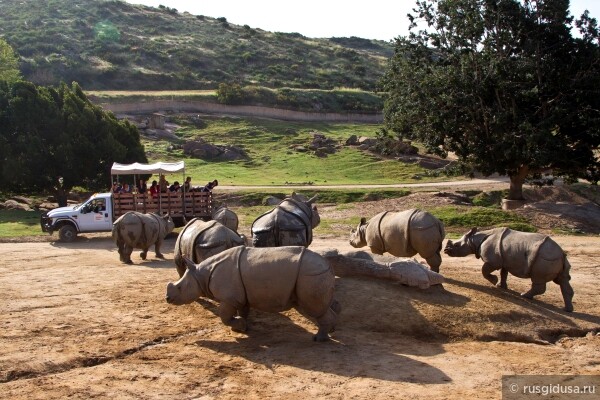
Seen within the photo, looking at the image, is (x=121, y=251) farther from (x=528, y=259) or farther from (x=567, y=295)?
(x=567, y=295)

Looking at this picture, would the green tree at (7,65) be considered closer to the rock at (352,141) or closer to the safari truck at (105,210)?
the rock at (352,141)

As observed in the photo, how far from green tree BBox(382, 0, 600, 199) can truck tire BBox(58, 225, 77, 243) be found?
16.2 meters

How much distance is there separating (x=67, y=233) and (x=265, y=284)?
668 inches

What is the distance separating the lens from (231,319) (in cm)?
1261

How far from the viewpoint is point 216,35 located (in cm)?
12488

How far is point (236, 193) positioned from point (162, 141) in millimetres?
19901

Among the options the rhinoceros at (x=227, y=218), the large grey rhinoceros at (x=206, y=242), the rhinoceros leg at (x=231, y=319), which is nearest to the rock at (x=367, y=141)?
the rhinoceros at (x=227, y=218)

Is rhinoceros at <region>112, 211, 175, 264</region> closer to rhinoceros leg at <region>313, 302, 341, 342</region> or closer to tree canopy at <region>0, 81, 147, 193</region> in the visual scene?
rhinoceros leg at <region>313, 302, 341, 342</region>

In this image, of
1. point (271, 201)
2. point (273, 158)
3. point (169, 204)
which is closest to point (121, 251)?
point (169, 204)

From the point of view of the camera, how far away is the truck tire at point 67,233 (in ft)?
88.1

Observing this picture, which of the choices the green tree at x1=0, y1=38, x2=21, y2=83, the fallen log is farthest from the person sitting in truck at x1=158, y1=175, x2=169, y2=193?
the green tree at x1=0, y1=38, x2=21, y2=83

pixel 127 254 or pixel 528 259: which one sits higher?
pixel 528 259

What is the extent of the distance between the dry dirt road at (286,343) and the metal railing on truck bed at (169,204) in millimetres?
9738

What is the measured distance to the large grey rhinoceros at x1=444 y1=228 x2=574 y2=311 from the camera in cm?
1534
